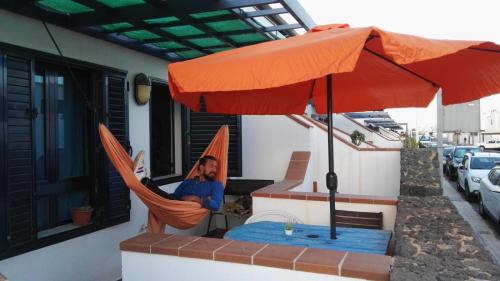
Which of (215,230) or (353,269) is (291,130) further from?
(353,269)

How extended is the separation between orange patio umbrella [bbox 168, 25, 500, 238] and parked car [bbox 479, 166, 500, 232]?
5.16 m

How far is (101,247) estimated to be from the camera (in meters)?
4.16

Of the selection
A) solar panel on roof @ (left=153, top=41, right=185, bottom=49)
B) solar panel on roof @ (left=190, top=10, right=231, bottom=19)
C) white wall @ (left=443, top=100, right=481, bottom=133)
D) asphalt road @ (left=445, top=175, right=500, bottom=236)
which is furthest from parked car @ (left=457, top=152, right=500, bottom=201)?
solar panel on roof @ (left=190, top=10, right=231, bottom=19)

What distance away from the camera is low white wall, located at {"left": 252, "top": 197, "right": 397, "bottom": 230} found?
3266 millimetres

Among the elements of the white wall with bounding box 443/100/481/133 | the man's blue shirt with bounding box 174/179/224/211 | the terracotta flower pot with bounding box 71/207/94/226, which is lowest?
the terracotta flower pot with bounding box 71/207/94/226

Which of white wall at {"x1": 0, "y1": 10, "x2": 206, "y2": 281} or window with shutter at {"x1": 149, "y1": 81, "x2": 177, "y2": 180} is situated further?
window with shutter at {"x1": 149, "y1": 81, "x2": 177, "y2": 180}

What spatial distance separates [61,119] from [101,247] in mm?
1436

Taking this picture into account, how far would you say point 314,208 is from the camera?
11.7ft

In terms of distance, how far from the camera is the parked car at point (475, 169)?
405 inches

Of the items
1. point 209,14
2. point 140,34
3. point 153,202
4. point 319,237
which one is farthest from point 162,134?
point 319,237

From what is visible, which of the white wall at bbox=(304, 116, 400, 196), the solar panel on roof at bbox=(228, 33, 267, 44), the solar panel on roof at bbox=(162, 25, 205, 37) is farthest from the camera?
the white wall at bbox=(304, 116, 400, 196)

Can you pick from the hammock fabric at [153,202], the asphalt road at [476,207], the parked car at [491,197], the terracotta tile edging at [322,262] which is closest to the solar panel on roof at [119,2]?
the hammock fabric at [153,202]

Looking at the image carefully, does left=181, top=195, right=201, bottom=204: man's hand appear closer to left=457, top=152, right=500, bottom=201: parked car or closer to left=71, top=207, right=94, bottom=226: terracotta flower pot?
left=71, top=207, right=94, bottom=226: terracotta flower pot

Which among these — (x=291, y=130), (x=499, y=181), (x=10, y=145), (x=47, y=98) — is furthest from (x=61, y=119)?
(x=499, y=181)
